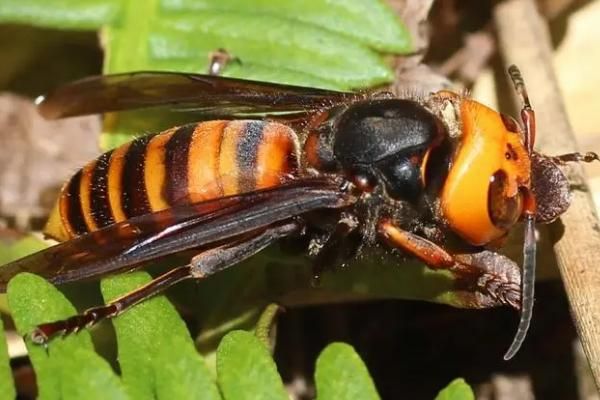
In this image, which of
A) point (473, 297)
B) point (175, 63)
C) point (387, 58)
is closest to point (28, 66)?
point (175, 63)

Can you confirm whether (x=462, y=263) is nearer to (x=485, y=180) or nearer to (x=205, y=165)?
(x=485, y=180)

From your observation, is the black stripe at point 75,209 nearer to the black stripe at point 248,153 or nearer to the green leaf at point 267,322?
the black stripe at point 248,153

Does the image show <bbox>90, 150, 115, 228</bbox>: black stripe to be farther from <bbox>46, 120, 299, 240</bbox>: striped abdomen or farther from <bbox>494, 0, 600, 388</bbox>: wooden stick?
<bbox>494, 0, 600, 388</bbox>: wooden stick

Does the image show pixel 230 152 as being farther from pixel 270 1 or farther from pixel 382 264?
pixel 270 1

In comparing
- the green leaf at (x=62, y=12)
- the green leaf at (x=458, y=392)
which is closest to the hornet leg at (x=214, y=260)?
the green leaf at (x=458, y=392)

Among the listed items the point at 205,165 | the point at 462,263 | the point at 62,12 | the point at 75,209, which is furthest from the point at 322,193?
the point at 62,12

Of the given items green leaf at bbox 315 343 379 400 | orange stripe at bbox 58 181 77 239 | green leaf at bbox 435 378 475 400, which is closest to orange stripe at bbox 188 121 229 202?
orange stripe at bbox 58 181 77 239
